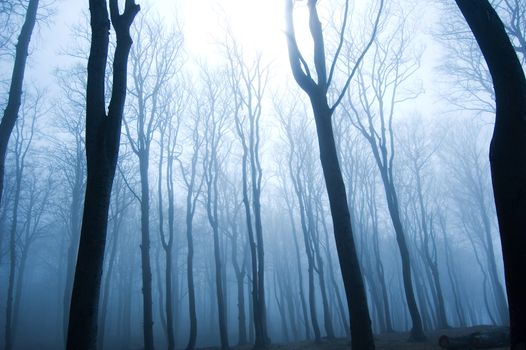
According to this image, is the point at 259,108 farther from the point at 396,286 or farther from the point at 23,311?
the point at 396,286

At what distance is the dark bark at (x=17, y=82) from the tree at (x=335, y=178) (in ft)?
22.4

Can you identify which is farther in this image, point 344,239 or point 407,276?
point 407,276

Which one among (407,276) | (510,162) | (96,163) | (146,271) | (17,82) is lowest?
(407,276)

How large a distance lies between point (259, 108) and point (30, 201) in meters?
18.5

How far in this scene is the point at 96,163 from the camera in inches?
143

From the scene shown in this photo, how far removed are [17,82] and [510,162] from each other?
394 inches

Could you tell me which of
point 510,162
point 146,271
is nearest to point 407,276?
point 146,271

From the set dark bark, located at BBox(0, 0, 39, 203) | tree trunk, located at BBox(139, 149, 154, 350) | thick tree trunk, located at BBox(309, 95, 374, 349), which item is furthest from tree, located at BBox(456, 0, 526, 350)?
tree trunk, located at BBox(139, 149, 154, 350)

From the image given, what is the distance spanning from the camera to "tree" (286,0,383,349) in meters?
4.27

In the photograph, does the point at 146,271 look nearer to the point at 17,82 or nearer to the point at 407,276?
the point at 17,82

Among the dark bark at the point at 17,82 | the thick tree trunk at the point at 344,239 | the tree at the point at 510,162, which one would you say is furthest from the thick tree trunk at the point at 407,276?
the dark bark at the point at 17,82

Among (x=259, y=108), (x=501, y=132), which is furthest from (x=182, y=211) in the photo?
(x=501, y=132)

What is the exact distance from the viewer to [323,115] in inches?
212

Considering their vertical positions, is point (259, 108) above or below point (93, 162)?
above
